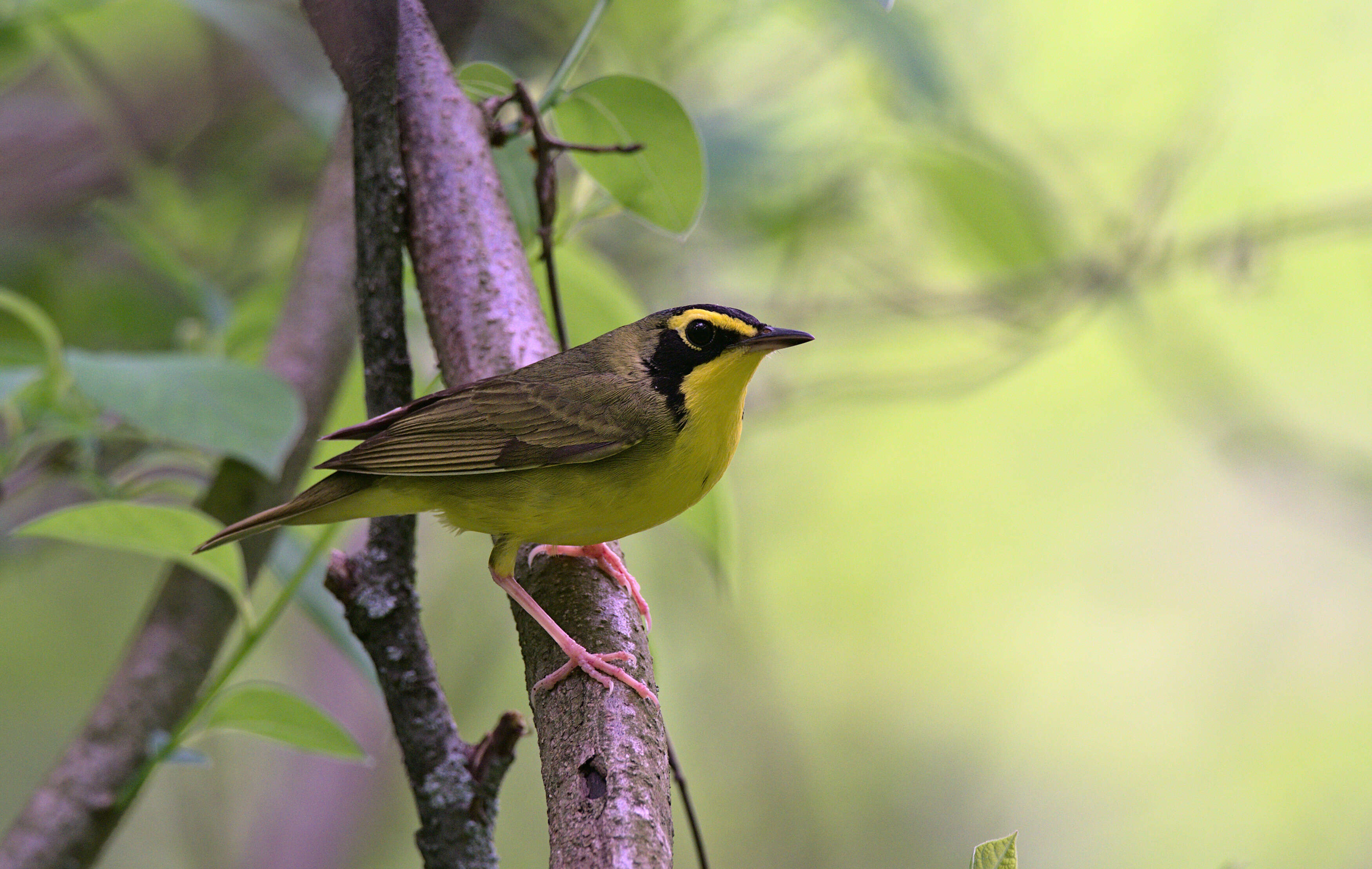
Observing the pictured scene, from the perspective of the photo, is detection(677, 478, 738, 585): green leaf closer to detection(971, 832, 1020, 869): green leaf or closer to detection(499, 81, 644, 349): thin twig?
detection(499, 81, 644, 349): thin twig

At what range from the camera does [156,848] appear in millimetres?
7234

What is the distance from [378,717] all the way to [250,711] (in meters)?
3.65

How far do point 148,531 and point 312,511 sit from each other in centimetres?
36

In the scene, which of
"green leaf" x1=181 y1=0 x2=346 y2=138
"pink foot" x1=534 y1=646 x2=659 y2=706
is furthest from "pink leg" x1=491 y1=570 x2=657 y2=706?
"green leaf" x1=181 y1=0 x2=346 y2=138

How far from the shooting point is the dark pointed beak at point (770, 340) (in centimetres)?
294

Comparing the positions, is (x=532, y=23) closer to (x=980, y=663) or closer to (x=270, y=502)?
(x=270, y=502)

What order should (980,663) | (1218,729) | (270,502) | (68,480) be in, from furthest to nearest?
(980,663), (1218,729), (68,480), (270,502)

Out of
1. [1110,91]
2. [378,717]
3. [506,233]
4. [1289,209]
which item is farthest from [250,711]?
[1110,91]

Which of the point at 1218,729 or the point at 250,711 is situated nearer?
the point at 250,711

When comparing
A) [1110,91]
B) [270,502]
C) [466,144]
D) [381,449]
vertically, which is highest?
[1110,91]

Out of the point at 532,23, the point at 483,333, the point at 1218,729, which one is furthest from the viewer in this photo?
the point at 1218,729

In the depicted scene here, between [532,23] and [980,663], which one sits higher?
[532,23]

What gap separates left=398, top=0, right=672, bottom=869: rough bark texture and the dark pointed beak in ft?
1.94

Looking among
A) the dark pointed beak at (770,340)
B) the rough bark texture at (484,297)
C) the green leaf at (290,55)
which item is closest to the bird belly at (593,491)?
the rough bark texture at (484,297)
